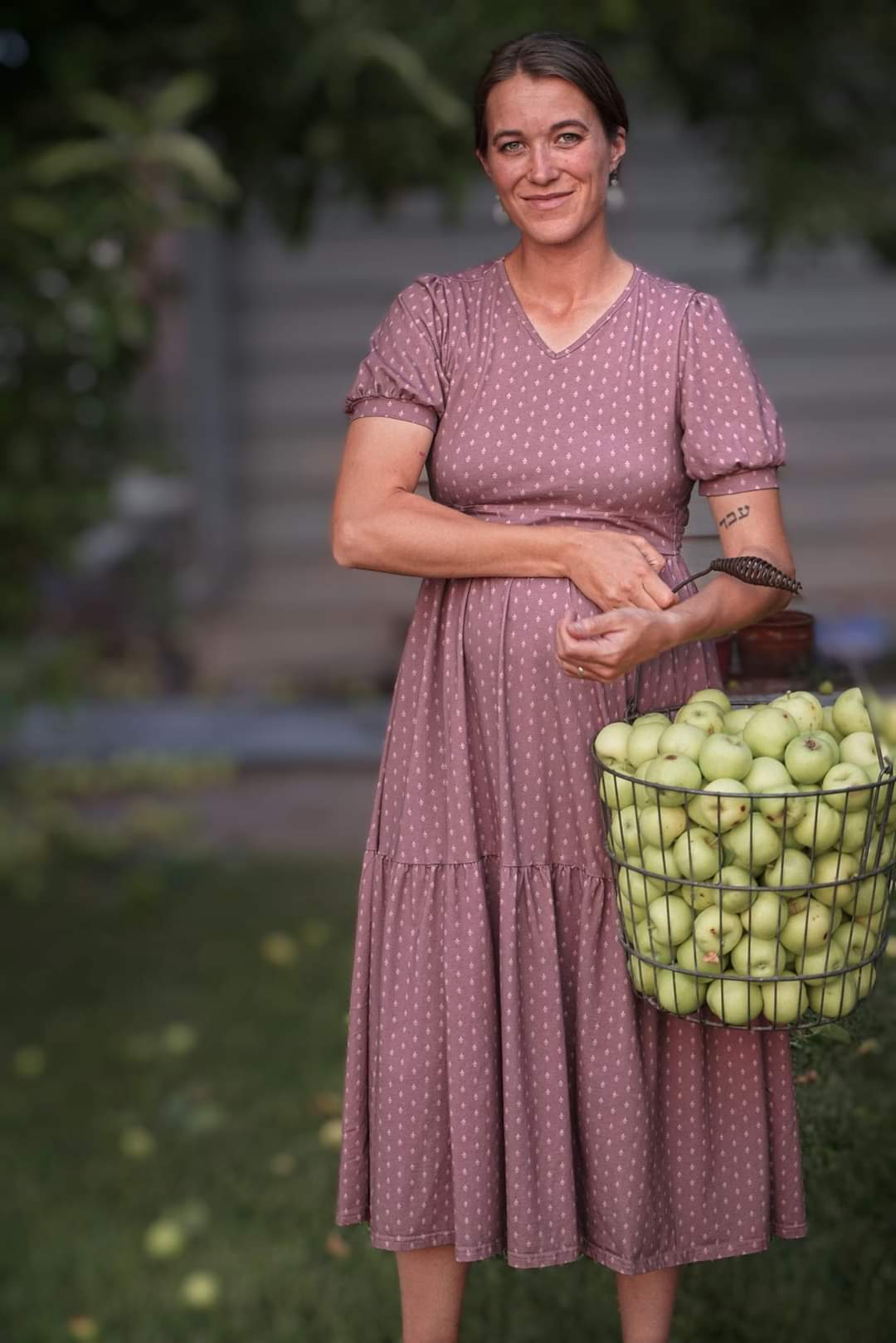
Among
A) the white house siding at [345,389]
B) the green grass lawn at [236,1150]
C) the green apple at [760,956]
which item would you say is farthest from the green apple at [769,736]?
the white house siding at [345,389]

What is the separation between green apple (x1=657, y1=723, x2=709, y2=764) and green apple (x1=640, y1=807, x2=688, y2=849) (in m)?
0.07

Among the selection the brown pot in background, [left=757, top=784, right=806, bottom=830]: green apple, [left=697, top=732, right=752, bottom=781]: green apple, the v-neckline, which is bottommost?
[left=757, top=784, right=806, bottom=830]: green apple

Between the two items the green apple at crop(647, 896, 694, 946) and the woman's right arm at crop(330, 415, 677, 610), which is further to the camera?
the woman's right arm at crop(330, 415, 677, 610)

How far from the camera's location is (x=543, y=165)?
215 cm

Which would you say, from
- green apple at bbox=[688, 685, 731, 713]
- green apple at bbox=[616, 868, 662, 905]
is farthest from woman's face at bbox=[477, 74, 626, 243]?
green apple at bbox=[616, 868, 662, 905]

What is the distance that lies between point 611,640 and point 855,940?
1.54 ft

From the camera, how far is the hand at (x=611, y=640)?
2016mm

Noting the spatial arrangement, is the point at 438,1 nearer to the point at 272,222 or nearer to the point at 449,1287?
the point at 272,222

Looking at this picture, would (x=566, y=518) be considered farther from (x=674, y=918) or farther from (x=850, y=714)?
(x=674, y=918)

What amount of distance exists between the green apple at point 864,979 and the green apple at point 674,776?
1.06 feet

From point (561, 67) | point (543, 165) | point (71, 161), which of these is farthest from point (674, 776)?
point (71, 161)

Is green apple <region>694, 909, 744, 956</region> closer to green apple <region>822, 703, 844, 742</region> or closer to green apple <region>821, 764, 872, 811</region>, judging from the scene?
green apple <region>821, 764, 872, 811</region>

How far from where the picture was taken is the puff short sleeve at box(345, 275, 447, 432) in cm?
225

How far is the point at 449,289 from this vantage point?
2.32m
